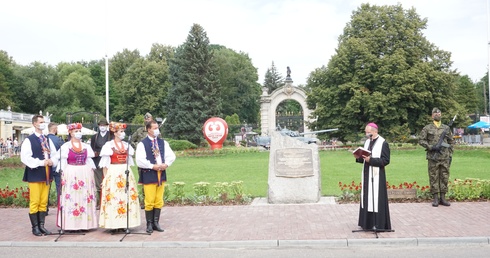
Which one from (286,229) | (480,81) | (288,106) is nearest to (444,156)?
(286,229)

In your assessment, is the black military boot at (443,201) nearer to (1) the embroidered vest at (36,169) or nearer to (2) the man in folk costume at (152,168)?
(2) the man in folk costume at (152,168)

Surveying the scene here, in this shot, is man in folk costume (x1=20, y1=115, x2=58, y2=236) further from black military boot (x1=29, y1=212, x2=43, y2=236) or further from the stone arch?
the stone arch

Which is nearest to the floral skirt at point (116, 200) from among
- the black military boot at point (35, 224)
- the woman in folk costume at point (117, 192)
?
the woman in folk costume at point (117, 192)

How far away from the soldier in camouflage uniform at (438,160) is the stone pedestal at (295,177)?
2.63 m

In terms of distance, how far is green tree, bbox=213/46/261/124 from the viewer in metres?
71.0

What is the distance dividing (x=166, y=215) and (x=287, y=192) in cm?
306

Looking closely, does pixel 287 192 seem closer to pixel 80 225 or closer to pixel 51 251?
pixel 80 225

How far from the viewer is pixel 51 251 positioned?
7988 millimetres

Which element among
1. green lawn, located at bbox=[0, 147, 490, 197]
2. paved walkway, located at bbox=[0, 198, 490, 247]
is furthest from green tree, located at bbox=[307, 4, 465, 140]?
paved walkway, located at bbox=[0, 198, 490, 247]

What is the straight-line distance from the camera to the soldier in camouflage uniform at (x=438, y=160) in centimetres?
1133

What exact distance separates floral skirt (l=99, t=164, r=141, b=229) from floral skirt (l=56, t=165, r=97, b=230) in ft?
1.37

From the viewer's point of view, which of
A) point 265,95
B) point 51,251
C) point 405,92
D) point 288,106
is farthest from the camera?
point 288,106

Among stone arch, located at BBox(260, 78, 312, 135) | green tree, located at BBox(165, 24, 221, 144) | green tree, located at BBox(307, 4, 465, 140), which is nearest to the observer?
green tree, located at BBox(307, 4, 465, 140)

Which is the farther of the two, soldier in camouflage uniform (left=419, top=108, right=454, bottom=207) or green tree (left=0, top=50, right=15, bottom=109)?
green tree (left=0, top=50, right=15, bottom=109)
